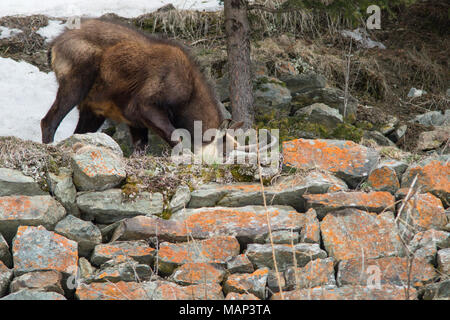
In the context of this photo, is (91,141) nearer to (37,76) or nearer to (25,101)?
(25,101)

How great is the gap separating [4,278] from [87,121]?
3947 millimetres

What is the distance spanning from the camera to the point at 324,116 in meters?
8.18

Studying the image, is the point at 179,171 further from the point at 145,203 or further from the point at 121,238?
the point at 121,238

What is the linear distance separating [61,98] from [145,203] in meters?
2.80

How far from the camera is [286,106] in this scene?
8.56 meters

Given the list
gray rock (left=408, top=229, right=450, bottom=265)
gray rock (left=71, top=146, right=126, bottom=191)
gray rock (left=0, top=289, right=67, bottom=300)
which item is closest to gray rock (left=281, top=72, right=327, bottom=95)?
gray rock (left=408, top=229, right=450, bottom=265)

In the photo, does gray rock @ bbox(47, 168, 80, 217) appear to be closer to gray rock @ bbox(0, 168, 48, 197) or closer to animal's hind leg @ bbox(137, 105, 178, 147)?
gray rock @ bbox(0, 168, 48, 197)

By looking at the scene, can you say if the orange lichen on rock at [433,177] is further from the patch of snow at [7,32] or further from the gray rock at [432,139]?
the patch of snow at [7,32]

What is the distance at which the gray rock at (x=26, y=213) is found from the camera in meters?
4.48

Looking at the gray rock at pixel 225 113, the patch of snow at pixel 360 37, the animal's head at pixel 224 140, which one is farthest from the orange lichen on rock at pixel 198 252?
the patch of snow at pixel 360 37

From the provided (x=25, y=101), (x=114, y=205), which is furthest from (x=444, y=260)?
(x=25, y=101)

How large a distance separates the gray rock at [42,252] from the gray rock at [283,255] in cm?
145

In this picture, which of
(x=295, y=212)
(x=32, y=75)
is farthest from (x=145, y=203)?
(x=32, y=75)

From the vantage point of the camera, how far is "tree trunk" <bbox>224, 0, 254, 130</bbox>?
7.68 m
